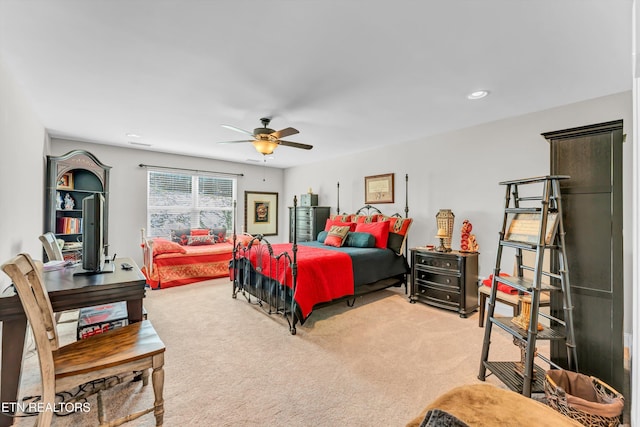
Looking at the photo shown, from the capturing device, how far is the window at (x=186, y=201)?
5422 millimetres

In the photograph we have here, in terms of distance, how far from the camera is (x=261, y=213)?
688cm

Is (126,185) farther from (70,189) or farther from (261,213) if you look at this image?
(261,213)

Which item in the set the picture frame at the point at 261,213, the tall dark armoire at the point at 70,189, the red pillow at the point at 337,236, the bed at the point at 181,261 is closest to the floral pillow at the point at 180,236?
the bed at the point at 181,261

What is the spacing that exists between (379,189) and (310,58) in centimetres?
317

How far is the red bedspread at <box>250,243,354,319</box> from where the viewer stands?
2.87 meters

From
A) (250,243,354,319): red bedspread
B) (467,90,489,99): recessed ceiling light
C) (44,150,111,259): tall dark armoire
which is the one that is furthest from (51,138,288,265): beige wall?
(467,90,489,99): recessed ceiling light

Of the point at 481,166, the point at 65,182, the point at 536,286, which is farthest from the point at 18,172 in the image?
the point at 481,166

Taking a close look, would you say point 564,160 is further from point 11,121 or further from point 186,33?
point 11,121

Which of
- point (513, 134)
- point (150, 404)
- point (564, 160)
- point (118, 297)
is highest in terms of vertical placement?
point (513, 134)

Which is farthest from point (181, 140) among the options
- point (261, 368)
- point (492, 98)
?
point (492, 98)

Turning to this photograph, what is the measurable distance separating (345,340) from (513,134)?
316cm

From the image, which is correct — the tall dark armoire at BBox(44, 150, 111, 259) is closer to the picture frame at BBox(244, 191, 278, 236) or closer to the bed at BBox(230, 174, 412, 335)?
the bed at BBox(230, 174, 412, 335)

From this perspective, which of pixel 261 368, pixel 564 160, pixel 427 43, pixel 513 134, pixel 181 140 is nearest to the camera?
pixel 564 160

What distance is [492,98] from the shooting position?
279 centimetres
